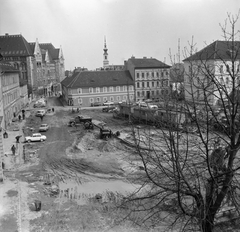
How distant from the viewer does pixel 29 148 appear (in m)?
26.2

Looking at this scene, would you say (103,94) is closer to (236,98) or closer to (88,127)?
(88,127)

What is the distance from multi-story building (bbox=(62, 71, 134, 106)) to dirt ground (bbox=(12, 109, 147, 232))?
22296 mm

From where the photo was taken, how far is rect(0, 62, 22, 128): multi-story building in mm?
35844

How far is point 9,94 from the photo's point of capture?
40.4m

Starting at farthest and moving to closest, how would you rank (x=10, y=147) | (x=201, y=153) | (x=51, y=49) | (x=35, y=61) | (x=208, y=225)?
1. (x=51, y=49)
2. (x=35, y=61)
3. (x=10, y=147)
4. (x=201, y=153)
5. (x=208, y=225)

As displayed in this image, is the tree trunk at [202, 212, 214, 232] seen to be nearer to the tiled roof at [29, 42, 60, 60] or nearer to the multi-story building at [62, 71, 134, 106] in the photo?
the multi-story building at [62, 71, 134, 106]

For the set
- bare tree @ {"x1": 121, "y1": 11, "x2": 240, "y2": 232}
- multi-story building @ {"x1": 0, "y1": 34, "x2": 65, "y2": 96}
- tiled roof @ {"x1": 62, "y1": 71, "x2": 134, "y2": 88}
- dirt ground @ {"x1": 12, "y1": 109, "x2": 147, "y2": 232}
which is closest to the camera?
bare tree @ {"x1": 121, "y1": 11, "x2": 240, "y2": 232}

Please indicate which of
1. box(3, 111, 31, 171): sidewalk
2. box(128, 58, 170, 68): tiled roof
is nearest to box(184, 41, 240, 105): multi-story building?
box(3, 111, 31, 171): sidewalk

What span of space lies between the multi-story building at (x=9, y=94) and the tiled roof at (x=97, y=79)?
977 centimetres

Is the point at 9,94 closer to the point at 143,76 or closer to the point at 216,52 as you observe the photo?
the point at 143,76

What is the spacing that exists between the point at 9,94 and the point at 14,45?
108ft

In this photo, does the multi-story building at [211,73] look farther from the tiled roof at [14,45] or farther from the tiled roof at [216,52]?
the tiled roof at [14,45]

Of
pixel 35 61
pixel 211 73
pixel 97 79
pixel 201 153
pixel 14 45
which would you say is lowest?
pixel 201 153

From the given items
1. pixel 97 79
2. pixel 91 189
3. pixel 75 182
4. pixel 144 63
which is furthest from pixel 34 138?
pixel 144 63
